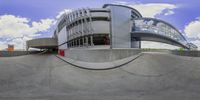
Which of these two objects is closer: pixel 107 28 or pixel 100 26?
pixel 107 28

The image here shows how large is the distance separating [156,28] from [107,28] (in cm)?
3403

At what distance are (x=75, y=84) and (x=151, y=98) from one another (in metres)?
3.96

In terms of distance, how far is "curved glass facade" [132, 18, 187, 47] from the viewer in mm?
50844

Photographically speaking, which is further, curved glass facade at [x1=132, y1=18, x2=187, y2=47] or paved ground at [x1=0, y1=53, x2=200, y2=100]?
curved glass facade at [x1=132, y1=18, x2=187, y2=47]

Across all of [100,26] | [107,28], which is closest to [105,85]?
[107,28]

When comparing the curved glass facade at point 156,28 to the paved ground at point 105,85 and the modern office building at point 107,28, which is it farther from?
the paved ground at point 105,85

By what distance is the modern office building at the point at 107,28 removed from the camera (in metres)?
30.0

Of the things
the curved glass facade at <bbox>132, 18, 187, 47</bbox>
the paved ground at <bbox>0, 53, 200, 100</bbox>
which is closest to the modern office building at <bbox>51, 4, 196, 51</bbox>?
the curved glass facade at <bbox>132, 18, 187, 47</bbox>

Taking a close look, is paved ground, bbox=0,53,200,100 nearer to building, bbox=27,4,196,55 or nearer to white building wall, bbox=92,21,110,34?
building, bbox=27,4,196,55

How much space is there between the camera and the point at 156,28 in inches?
2450

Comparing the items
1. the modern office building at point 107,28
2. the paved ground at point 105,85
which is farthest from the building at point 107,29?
the paved ground at point 105,85

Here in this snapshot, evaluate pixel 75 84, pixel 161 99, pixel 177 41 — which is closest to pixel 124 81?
pixel 75 84

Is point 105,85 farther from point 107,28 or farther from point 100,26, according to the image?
point 100,26

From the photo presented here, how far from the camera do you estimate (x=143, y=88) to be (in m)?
9.25
